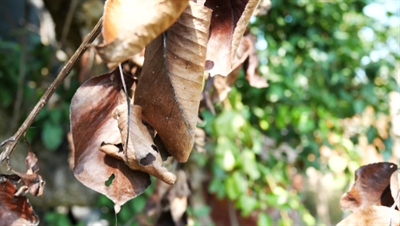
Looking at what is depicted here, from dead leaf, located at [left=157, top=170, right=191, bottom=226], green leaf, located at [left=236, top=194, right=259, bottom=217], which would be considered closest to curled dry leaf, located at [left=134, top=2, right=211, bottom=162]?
dead leaf, located at [left=157, top=170, right=191, bottom=226]

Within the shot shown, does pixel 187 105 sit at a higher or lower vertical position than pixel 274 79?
higher

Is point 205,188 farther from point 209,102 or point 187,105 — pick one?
point 187,105

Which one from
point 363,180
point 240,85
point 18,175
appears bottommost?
point 240,85

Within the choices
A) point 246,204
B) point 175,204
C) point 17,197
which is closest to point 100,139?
point 17,197

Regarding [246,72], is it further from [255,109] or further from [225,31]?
[255,109]

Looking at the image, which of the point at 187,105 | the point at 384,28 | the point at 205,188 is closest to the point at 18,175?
the point at 187,105

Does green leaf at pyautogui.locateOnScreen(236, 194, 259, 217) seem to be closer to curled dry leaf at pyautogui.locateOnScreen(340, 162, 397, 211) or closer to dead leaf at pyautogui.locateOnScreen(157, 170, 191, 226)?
dead leaf at pyautogui.locateOnScreen(157, 170, 191, 226)

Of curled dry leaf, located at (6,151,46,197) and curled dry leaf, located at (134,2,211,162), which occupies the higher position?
curled dry leaf, located at (134,2,211,162)
